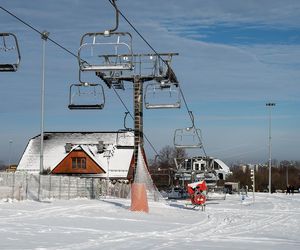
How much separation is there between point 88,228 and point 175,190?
164ft

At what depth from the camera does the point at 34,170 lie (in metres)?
83.6

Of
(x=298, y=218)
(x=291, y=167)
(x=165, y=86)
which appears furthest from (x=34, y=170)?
(x=291, y=167)

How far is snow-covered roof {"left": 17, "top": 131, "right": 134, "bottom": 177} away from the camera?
81188 mm

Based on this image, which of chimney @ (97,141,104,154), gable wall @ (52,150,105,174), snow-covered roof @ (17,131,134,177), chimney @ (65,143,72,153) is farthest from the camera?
chimney @ (65,143,72,153)

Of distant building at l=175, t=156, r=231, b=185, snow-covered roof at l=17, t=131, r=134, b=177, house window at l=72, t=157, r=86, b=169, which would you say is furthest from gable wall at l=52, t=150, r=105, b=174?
distant building at l=175, t=156, r=231, b=185

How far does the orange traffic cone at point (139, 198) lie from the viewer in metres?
29.3

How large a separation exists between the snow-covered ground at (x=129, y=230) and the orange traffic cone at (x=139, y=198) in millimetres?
429

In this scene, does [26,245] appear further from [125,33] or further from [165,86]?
[165,86]

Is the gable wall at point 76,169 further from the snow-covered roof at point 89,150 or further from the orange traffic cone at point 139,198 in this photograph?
the orange traffic cone at point 139,198

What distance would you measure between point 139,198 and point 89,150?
5434cm

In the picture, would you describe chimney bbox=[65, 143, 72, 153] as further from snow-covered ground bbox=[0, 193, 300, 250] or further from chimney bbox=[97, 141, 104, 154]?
snow-covered ground bbox=[0, 193, 300, 250]

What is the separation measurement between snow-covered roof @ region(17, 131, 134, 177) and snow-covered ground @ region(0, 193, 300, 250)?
50.2m

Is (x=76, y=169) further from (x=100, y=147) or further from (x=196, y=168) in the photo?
(x=196, y=168)

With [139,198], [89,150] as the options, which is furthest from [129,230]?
[89,150]
